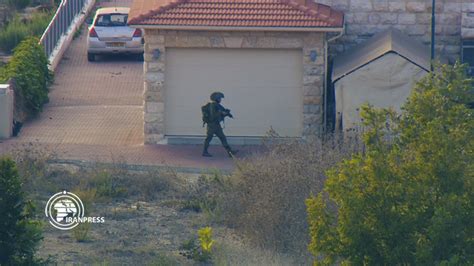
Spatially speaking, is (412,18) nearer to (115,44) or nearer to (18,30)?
(115,44)

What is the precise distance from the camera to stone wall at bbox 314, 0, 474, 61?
22.2 m

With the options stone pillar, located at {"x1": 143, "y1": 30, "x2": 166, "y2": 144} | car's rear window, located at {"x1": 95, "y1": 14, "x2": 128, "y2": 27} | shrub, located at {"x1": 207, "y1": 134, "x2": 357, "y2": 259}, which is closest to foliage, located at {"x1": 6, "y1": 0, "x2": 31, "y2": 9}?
car's rear window, located at {"x1": 95, "y1": 14, "x2": 128, "y2": 27}

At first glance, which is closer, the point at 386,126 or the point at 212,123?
the point at 386,126

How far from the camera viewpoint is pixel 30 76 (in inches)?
961

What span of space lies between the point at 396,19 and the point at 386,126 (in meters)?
13.7

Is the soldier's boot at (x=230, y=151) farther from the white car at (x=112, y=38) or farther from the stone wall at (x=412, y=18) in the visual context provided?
the white car at (x=112, y=38)

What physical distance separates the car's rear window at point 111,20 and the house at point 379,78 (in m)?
11.2

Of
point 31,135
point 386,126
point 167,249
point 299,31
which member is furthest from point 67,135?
point 386,126

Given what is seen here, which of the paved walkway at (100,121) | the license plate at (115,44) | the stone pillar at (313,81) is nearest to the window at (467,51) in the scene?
the stone pillar at (313,81)

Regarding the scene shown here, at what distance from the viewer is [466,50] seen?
22.4 m

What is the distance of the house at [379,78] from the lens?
67.6 ft

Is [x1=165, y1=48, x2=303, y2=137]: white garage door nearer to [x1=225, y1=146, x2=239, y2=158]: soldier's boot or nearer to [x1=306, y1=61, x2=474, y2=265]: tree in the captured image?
[x1=225, y1=146, x2=239, y2=158]: soldier's boot

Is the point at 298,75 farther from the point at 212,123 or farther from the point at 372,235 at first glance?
the point at 372,235

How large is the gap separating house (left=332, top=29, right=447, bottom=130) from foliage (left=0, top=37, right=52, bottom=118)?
23.6 feet
